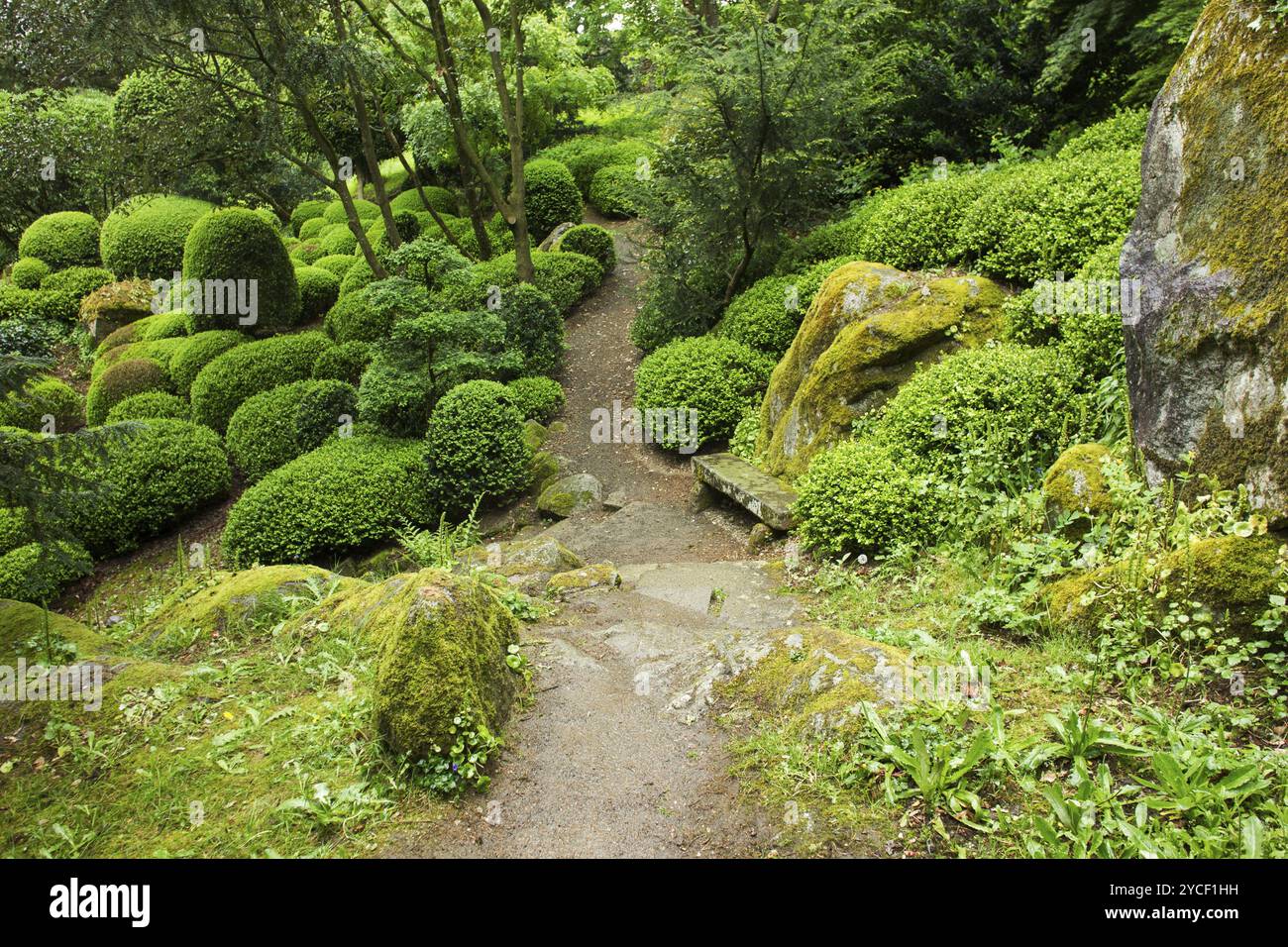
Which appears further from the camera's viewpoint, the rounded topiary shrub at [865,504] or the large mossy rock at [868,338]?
the large mossy rock at [868,338]

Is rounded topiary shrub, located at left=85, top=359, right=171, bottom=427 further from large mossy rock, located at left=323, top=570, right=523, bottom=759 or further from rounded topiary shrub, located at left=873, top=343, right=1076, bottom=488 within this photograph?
rounded topiary shrub, located at left=873, top=343, right=1076, bottom=488

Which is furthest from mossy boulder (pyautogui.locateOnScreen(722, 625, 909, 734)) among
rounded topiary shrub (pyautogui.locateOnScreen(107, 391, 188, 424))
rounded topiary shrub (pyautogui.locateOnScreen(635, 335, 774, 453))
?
rounded topiary shrub (pyautogui.locateOnScreen(107, 391, 188, 424))

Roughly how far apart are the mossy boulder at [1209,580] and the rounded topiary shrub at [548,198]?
15711 millimetres

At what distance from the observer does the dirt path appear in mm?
3648

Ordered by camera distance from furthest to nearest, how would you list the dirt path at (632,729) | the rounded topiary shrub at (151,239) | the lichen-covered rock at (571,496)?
1. the rounded topiary shrub at (151,239)
2. the lichen-covered rock at (571,496)
3. the dirt path at (632,729)

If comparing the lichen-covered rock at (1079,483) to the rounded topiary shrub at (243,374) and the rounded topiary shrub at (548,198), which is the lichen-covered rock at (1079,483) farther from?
the rounded topiary shrub at (548,198)

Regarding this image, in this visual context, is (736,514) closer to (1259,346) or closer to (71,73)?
(1259,346)

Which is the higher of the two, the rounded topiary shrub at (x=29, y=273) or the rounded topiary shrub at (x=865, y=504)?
the rounded topiary shrub at (x=29, y=273)

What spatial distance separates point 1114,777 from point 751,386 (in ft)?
26.6

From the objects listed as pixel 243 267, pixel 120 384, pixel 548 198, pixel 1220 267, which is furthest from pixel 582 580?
pixel 548 198

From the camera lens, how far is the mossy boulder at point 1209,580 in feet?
13.8

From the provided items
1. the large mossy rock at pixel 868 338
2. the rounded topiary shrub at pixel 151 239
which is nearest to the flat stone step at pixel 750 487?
the large mossy rock at pixel 868 338

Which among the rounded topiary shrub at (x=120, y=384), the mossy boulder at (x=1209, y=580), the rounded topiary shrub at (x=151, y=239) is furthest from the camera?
the rounded topiary shrub at (x=151, y=239)

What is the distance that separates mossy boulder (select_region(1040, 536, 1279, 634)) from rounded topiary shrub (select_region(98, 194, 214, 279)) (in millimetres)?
18228
